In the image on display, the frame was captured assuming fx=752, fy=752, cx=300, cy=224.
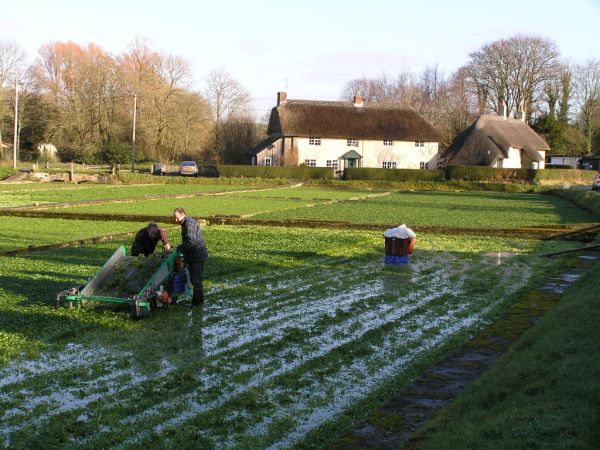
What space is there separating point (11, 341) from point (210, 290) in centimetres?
441

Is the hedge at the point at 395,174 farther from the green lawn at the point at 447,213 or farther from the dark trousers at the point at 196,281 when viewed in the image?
the dark trousers at the point at 196,281

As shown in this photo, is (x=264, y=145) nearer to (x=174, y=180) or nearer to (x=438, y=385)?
(x=174, y=180)

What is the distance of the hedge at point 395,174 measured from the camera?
65.2 meters

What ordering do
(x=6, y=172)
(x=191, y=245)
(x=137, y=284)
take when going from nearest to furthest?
(x=137, y=284) → (x=191, y=245) → (x=6, y=172)

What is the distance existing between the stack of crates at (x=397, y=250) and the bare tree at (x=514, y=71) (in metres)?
70.4

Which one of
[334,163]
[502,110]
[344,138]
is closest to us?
[344,138]

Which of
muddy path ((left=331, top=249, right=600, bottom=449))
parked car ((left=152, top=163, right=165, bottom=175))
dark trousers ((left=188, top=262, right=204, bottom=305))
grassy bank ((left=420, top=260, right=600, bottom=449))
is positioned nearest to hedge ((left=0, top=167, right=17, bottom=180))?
parked car ((left=152, top=163, right=165, bottom=175))

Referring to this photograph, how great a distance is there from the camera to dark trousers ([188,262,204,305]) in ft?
38.4

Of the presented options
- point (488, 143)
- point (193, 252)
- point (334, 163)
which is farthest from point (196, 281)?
point (334, 163)

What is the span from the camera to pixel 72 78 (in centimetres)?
8600

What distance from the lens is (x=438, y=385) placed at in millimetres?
7840

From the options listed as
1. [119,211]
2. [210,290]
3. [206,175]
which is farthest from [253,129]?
[210,290]

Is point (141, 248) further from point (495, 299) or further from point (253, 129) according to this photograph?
point (253, 129)

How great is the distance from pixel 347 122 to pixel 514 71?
885 inches
